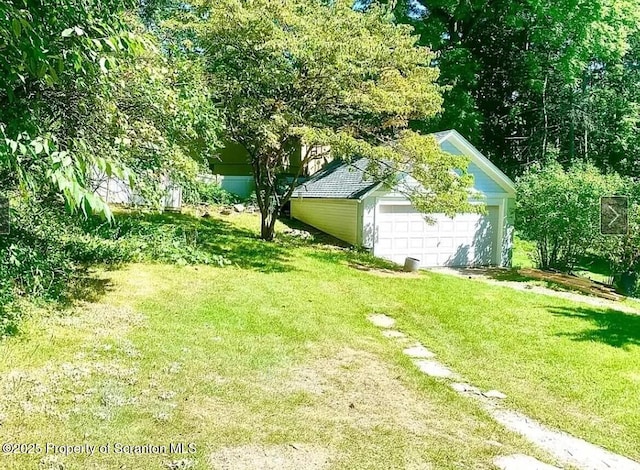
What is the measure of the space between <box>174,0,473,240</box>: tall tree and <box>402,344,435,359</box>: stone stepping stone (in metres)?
5.66

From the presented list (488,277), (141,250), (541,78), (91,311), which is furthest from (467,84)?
(91,311)

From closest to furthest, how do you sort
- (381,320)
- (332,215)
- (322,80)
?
(381,320) → (322,80) → (332,215)

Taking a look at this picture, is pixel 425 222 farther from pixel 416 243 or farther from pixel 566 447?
pixel 566 447

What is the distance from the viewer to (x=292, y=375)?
17.9 ft

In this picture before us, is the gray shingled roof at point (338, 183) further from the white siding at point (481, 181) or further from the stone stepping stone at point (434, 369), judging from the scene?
the stone stepping stone at point (434, 369)

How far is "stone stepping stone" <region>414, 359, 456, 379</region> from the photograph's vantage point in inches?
234

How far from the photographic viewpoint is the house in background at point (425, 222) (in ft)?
50.3

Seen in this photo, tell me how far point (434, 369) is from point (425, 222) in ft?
32.5

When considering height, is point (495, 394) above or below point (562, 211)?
below

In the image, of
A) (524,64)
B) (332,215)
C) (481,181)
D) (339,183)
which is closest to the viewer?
(481,181)

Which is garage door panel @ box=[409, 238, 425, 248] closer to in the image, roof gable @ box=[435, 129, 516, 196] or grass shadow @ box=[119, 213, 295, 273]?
roof gable @ box=[435, 129, 516, 196]

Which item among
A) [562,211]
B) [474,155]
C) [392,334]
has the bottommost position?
[392,334]

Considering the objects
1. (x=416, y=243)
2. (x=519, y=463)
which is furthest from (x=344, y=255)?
(x=519, y=463)

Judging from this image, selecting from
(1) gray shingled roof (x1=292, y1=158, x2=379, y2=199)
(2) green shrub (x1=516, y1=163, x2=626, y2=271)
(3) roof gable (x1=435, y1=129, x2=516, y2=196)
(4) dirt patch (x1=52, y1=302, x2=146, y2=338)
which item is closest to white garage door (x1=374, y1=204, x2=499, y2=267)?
(3) roof gable (x1=435, y1=129, x2=516, y2=196)
